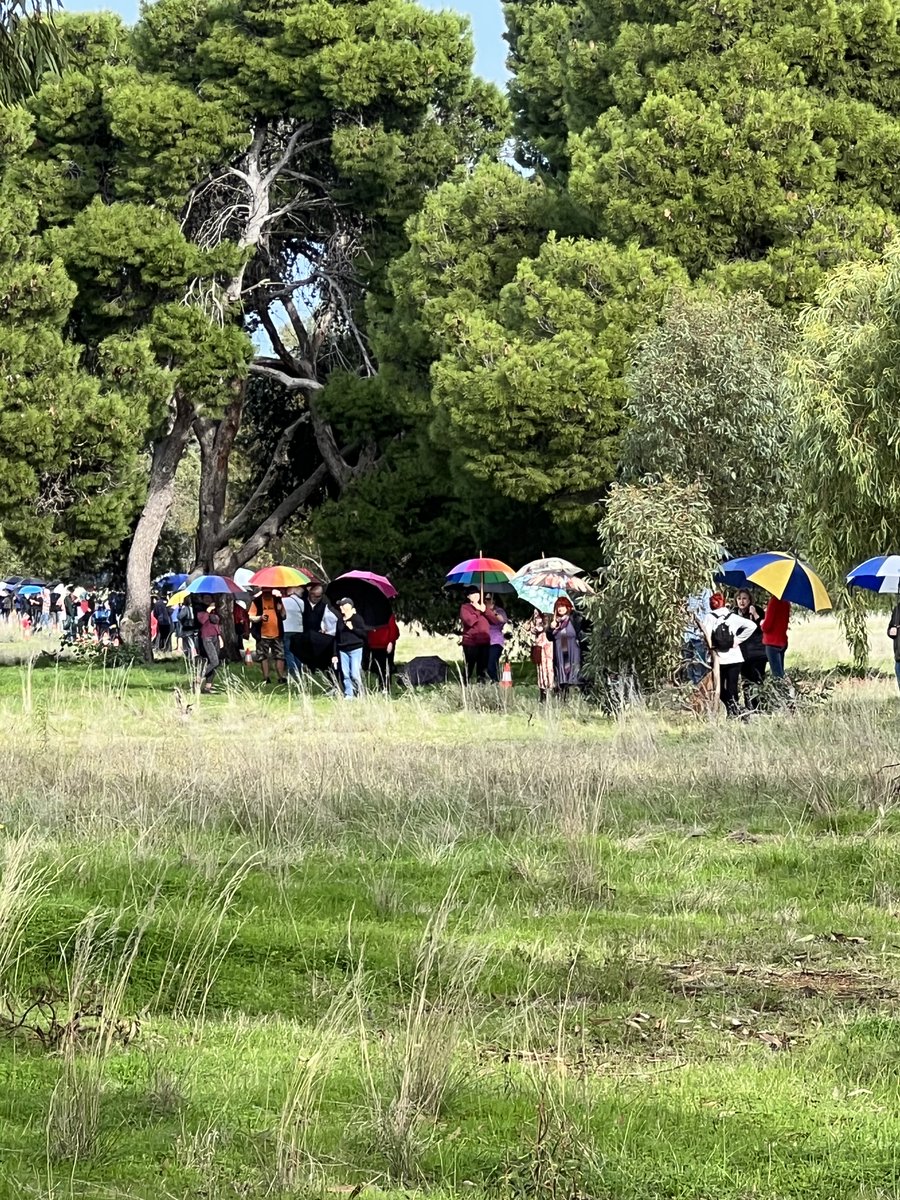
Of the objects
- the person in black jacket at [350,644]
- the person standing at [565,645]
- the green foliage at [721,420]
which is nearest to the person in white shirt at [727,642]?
the person standing at [565,645]

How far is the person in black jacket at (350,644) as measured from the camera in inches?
845

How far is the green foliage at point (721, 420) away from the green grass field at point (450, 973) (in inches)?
417

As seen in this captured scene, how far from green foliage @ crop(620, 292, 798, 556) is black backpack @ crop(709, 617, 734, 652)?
4388 mm

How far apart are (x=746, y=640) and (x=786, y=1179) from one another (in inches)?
613

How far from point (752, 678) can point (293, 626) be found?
8.94 m

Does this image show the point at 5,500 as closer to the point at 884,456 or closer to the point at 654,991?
the point at 884,456

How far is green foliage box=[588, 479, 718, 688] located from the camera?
20062 millimetres

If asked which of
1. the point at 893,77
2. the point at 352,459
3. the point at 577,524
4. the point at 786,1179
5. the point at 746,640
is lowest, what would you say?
the point at 786,1179

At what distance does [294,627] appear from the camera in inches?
1037

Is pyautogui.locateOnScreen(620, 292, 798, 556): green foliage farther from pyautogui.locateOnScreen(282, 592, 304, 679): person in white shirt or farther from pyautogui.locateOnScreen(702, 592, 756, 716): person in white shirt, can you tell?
pyautogui.locateOnScreen(282, 592, 304, 679): person in white shirt

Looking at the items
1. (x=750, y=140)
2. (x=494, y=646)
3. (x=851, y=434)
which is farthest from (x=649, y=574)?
(x=750, y=140)

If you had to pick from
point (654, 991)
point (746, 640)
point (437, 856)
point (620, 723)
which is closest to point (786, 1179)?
point (654, 991)

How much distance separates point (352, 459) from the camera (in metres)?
36.5

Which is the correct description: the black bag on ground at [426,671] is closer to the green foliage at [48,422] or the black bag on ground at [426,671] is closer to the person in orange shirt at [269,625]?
the person in orange shirt at [269,625]
